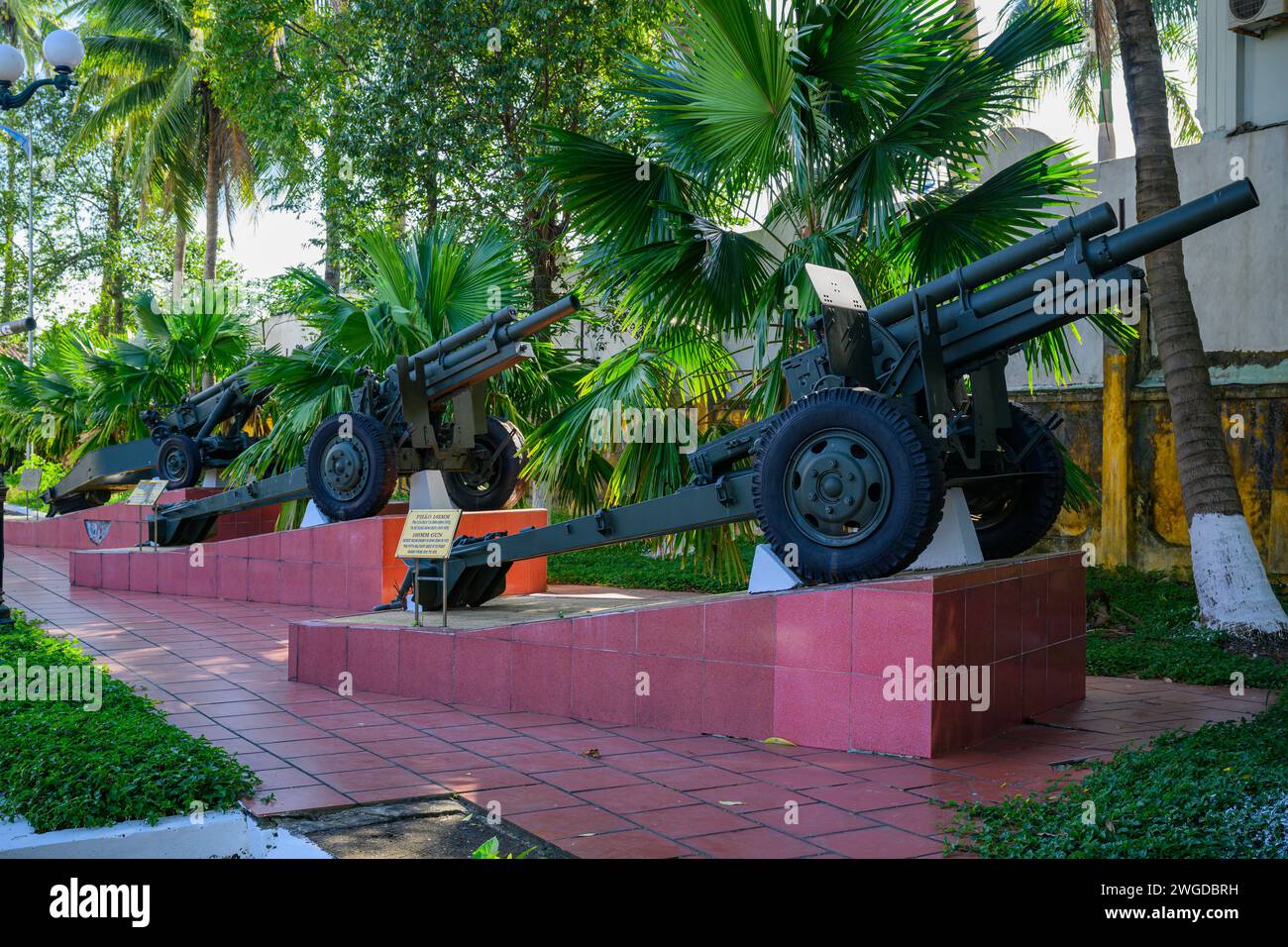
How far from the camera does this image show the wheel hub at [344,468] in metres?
10.4

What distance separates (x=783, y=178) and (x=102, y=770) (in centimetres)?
600

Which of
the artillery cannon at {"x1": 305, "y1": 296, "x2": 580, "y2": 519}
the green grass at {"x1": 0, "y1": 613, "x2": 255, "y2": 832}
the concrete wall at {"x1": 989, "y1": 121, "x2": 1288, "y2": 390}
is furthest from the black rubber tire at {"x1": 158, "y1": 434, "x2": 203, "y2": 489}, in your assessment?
the concrete wall at {"x1": 989, "y1": 121, "x2": 1288, "y2": 390}

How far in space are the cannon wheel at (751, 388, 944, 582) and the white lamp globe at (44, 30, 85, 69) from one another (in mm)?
6925

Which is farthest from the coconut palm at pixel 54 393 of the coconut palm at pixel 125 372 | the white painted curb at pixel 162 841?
the white painted curb at pixel 162 841

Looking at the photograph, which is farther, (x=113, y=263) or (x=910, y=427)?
(x=113, y=263)

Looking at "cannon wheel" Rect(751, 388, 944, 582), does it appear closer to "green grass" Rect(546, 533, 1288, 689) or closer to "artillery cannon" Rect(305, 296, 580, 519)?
"green grass" Rect(546, 533, 1288, 689)

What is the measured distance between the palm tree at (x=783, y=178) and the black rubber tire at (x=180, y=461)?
687cm

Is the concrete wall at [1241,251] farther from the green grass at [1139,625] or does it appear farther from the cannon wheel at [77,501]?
the cannon wheel at [77,501]

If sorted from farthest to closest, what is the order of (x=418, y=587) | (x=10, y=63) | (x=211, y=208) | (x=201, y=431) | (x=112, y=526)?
(x=211, y=208) → (x=112, y=526) → (x=201, y=431) → (x=10, y=63) → (x=418, y=587)

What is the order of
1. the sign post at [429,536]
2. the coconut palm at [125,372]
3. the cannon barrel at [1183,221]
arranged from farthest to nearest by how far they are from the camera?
1. the coconut palm at [125,372]
2. the sign post at [429,536]
3. the cannon barrel at [1183,221]

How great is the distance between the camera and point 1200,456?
28.8 ft

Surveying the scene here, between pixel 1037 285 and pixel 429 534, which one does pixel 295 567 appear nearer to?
pixel 429 534

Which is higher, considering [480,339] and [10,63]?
[10,63]

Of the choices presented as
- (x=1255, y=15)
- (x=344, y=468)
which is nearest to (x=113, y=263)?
(x=344, y=468)
